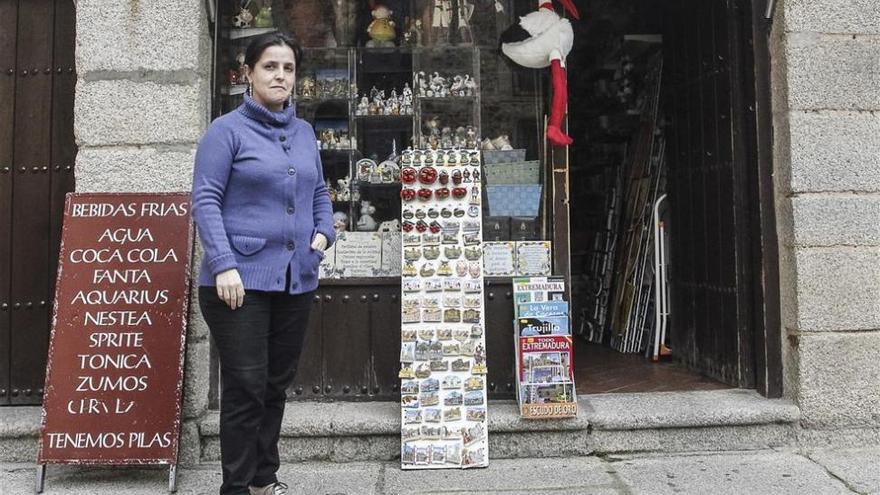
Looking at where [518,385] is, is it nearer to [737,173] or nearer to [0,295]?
[737,173]

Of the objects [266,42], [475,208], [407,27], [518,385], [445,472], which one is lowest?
[445,472]

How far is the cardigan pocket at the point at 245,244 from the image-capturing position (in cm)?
267

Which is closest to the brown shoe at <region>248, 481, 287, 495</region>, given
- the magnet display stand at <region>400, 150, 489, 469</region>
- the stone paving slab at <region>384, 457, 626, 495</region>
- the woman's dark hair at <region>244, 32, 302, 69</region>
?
the stone paving slab at <region>384, 457, 626, 495</region>

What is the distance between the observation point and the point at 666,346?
559 cm

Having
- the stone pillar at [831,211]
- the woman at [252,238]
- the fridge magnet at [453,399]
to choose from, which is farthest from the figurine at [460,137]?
the stone pillar at [831,211]

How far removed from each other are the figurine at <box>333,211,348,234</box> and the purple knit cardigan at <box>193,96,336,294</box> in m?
1.50

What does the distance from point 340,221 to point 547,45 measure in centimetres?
167

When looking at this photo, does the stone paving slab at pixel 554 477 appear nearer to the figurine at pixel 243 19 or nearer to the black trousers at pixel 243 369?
the black trousers at pixel 243 369

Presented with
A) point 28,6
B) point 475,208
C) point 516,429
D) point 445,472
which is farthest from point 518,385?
point 28,6

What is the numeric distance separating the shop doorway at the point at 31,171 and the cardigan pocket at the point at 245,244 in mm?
2092

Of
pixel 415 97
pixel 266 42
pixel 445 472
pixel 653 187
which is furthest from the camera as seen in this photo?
pixel 653 187

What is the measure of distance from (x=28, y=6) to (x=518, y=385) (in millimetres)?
3677

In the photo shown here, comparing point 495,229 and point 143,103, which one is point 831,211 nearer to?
point 495,229

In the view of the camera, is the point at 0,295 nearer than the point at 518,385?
No
